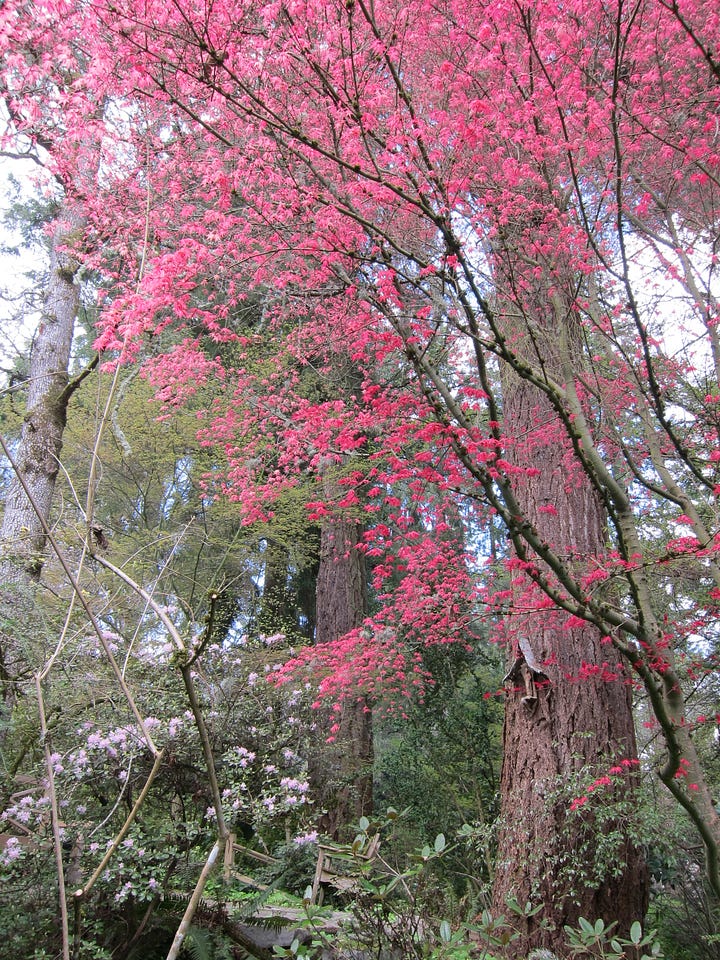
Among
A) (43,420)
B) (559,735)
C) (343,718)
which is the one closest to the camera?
(559,735)

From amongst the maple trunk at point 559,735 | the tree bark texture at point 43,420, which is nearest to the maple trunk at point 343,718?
the maple trunk at point 559,735

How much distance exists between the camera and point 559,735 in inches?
190

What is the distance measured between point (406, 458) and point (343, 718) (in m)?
4.21

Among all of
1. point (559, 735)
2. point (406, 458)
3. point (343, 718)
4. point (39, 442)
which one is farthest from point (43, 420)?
point (559, 735)

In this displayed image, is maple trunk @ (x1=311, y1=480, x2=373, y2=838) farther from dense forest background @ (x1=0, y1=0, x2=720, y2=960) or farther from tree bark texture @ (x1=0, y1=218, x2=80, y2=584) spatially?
tree bark texture @ (x1=0, y1=218, x2=80, y2=584)

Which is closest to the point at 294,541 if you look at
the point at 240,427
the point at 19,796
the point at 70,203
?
the point at 240,427

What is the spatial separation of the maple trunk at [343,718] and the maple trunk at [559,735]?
1754 millimetres

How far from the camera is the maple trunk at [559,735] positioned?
4309 mm

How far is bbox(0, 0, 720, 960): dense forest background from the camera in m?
3.20

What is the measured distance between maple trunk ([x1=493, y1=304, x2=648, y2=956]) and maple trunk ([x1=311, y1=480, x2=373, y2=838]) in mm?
1754

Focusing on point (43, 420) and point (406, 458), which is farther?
point (43, 420)

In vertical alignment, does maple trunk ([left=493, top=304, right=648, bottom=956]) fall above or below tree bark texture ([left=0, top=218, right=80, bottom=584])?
below

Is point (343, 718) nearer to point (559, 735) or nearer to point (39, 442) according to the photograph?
point (559, 735)

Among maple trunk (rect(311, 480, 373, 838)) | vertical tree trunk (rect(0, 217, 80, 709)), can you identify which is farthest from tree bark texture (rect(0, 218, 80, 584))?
maple trunk (rect(311, 480, 373, 838))
